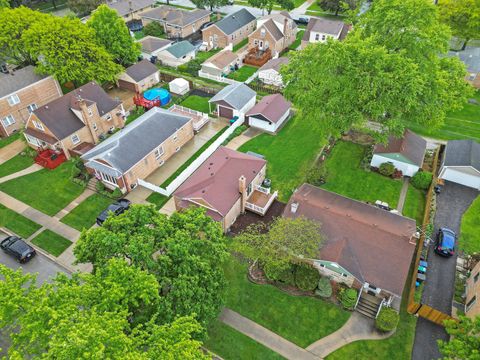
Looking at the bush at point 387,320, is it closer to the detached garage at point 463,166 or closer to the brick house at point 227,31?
the detached garage at point 463,166

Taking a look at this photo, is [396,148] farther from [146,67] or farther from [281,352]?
[146,67]

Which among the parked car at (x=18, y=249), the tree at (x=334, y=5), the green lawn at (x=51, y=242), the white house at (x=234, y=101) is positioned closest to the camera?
the parked car at (x=18, y=249)

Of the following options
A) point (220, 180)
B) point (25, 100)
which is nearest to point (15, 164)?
point (25, 100)

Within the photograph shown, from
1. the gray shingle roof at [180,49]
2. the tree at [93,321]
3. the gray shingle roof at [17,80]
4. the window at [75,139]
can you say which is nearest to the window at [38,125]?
the window at [75,139]

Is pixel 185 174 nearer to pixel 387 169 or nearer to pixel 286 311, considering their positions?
pixel 286 311

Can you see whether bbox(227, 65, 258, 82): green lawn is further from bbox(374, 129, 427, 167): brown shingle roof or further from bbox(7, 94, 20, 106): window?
bbox(7, 94, 20, 106): window

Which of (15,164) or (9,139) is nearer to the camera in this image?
(15,164)
